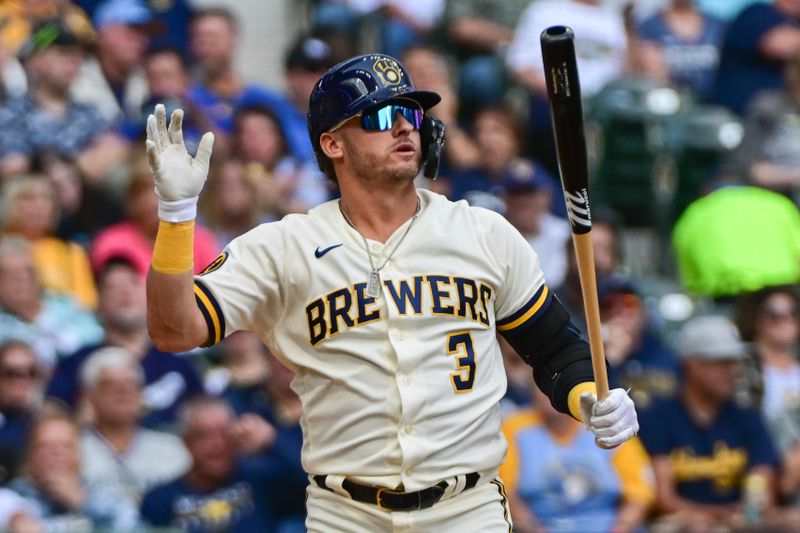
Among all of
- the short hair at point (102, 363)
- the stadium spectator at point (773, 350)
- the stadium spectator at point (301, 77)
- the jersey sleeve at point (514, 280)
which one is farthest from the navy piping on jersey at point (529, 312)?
the stadium spectator at point (301, 77)

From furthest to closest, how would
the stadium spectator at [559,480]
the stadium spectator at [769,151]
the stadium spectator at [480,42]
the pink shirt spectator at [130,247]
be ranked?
the stadium spectator at [480,42], the stadium spectator at [769,151], the pink shirt spectator at [130,247], the stadium spectator at [559,480]

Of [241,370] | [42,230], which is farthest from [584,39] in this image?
[42,230]

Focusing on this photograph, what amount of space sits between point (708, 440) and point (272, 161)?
10.4 feet

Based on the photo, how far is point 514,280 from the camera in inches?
186

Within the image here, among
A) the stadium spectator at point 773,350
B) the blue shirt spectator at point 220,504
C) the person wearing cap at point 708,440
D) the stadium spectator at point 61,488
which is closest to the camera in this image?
the stadium spectator at point 61,488

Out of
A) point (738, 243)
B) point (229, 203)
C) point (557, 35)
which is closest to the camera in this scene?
point (557, 35)

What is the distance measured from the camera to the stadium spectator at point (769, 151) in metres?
9.77

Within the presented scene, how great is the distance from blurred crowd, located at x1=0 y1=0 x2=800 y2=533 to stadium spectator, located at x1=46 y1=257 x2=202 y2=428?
0.5 inches

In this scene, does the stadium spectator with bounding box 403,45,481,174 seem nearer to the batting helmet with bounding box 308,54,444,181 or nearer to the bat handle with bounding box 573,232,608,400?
the batting helmet with bounding box 308,54,444,181

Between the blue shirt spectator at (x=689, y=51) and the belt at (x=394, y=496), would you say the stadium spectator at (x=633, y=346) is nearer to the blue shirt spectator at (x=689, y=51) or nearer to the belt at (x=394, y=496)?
the blue shirt spectator at (x=689, y=51)

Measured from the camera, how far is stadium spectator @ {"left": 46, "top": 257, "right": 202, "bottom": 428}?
294 inches

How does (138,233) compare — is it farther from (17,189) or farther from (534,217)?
(534,217)

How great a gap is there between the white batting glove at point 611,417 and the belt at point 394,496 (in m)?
0.47

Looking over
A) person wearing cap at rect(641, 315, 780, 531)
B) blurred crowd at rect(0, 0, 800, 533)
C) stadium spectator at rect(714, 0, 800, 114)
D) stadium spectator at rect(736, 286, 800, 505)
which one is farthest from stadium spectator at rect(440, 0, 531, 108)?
person wearing cap at rect(641, 315, 780, 531)
